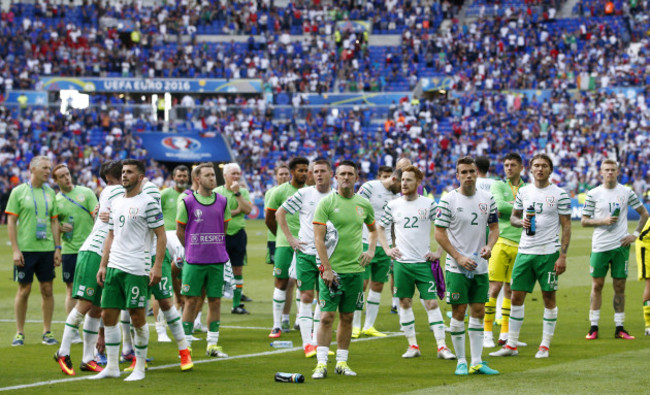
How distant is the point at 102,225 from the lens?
11.4 m

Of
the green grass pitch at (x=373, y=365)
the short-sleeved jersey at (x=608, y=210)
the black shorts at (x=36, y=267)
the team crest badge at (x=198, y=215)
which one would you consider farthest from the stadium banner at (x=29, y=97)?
the short-sleeved jersey at (x=608, y=210)

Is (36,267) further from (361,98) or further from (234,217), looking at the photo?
(361,98)

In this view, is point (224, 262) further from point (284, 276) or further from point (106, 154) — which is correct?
point (106, 154)

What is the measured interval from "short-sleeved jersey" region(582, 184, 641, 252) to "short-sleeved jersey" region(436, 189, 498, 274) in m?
3.38

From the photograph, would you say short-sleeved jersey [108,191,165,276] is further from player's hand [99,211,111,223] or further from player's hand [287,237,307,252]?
player's hand [287,237,307,252]

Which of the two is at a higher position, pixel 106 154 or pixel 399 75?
pixel 399 75

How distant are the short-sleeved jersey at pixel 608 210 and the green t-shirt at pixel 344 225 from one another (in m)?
4.41

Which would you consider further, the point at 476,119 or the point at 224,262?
the point at 476,119

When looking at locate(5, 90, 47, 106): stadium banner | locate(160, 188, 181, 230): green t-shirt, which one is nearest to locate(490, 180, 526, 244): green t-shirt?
locate(160, 188, 181, 230): green t-shirt

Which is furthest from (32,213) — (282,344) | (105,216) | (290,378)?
(290,378)

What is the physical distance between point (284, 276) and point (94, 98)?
45529 millimetres

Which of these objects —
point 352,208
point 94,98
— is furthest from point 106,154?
point 352,208

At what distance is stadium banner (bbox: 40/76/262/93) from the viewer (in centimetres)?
5578

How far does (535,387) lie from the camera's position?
997 centimetres
